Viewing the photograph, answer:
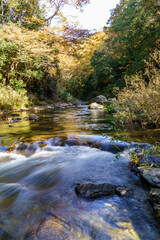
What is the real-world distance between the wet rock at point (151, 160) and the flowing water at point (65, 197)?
13.7 inches

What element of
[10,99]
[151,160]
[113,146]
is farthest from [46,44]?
[151,160]

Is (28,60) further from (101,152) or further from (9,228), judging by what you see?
(9,228)

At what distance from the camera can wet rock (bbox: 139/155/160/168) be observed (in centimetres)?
303

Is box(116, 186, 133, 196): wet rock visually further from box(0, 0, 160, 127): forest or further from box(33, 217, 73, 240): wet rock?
A: box(0, 0, 160, 127): forest

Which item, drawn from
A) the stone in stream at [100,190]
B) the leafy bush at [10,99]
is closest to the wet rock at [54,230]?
the stone in stream at [100,190]

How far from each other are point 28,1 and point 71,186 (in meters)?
19.5

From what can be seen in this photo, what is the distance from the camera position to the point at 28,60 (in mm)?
14656

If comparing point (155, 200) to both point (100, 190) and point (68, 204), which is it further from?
point (68, 204)

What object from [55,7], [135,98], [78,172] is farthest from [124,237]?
[55,7]

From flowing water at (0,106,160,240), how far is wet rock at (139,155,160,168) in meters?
0.35

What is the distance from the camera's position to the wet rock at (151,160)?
3031mm

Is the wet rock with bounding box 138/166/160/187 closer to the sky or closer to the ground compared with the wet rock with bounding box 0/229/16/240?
closer to the sky

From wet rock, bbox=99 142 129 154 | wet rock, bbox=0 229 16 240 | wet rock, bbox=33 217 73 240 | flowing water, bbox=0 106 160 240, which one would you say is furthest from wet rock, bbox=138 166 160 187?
wet rock, bbox=0 229 16 240

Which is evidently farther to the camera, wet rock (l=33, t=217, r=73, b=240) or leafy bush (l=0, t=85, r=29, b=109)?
leafy bush (l=0, t=85, r=29, b=109)
